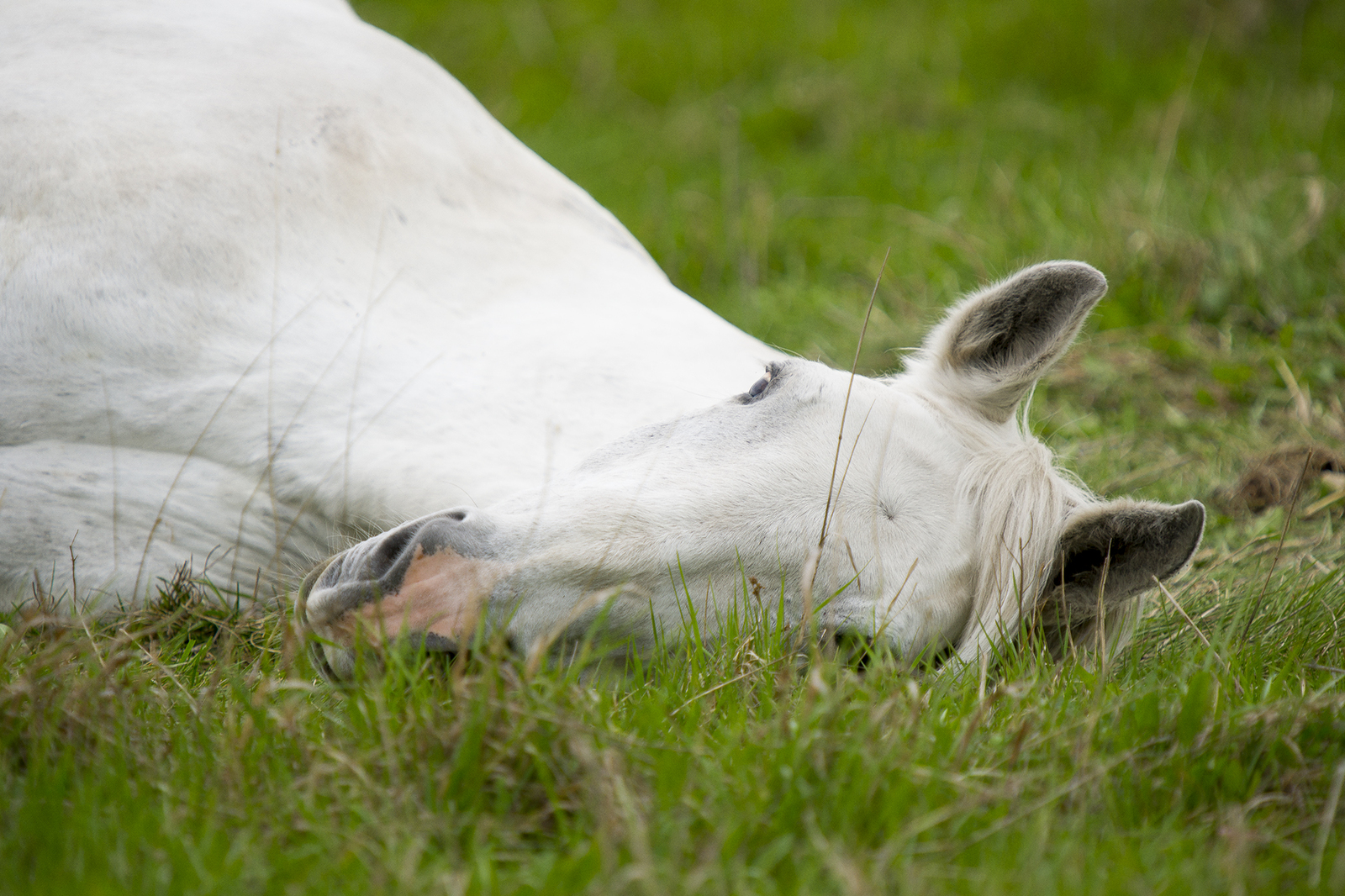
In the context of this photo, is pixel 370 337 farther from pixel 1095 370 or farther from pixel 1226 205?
pixel 1226 205

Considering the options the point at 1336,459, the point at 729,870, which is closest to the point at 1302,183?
the point at 1336,459

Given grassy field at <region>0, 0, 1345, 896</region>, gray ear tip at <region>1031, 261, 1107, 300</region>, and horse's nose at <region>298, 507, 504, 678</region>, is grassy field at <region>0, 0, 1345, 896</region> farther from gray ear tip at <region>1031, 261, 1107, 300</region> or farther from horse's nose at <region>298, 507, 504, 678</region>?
gray ear tip at <region>1031, 261, 1107, 300</region>

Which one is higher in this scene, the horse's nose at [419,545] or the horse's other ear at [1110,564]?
the horse's nose at [419,545]

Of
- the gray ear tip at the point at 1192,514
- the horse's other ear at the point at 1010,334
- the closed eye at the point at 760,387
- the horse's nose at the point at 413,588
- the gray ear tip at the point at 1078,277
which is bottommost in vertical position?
the horse's nose at the point at 413,588

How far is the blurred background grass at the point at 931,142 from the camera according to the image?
4.75 metres

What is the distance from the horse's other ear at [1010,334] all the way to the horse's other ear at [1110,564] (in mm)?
339

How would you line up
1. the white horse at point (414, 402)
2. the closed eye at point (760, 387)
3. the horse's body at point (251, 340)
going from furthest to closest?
the horse's body at point (251, 340), the closed eye at point (760, 387), the white horse at point (414, 402)

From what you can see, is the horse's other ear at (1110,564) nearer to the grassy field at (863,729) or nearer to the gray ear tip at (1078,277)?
the grassy field at (863,729)

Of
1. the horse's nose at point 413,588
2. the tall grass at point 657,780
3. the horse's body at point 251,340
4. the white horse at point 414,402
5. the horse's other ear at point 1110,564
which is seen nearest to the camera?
the tall grass at point 657,780

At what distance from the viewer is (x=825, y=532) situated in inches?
76.7

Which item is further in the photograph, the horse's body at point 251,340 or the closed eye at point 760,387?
the horse's body at point 251,340

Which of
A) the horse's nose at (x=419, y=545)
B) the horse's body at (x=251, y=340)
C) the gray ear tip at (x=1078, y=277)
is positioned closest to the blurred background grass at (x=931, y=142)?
the horse's body at (x=251, y=340)

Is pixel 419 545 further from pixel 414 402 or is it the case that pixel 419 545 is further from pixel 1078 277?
pixel 1078 277

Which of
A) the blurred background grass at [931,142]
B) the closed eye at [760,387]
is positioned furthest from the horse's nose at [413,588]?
the blurred background grass at [931,142]
